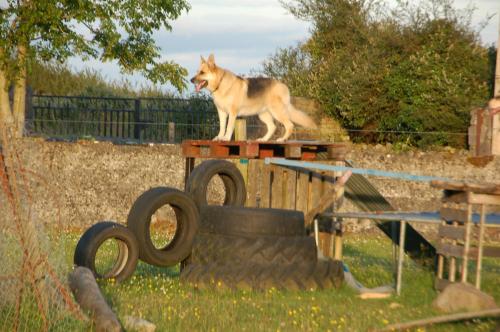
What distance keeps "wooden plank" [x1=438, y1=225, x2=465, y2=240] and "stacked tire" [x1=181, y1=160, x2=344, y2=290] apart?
1432 millimetres

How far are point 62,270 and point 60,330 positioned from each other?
90 centimetres

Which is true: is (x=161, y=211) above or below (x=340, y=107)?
below

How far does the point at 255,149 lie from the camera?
44.6 ft

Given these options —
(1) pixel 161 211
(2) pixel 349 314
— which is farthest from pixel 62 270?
(1) pixel 161 211

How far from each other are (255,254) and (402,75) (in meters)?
14.4

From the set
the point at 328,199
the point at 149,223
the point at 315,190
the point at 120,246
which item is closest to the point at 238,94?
the point at 315,190

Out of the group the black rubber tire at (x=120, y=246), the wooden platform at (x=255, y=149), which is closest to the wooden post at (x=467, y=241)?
the wooden platform at (x=255, y=149)

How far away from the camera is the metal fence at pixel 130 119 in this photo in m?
25.7

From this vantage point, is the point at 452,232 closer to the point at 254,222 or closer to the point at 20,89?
the point at 254,222

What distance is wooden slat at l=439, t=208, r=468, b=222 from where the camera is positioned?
10988 millimetres

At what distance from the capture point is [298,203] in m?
14.0

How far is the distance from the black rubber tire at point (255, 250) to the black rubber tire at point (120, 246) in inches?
35.5

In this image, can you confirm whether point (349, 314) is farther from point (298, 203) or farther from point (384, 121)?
point (384, 121)

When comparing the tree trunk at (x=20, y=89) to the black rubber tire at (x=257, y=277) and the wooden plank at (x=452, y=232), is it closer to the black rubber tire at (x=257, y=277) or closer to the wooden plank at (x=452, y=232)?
the black rubber tire at (x=257, y=277)
